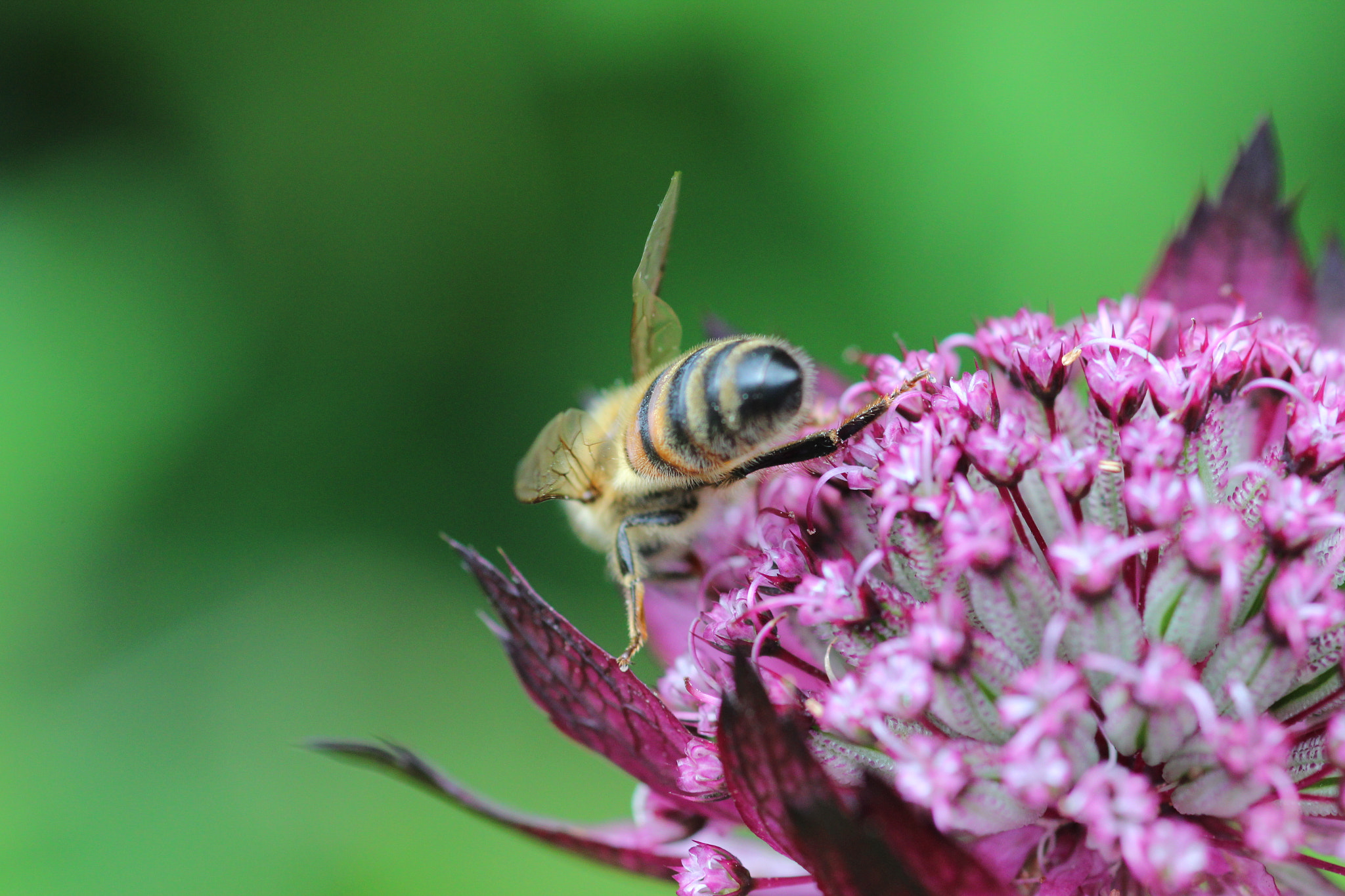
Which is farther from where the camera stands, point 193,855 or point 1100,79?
point 1100,79

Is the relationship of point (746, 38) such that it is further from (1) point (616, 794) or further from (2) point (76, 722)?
(2) point (76, 722)

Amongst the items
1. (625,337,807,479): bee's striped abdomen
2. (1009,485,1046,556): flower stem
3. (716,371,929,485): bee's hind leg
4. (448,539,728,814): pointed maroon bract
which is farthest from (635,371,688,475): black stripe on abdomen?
(1009,485,1046,556): flower stem

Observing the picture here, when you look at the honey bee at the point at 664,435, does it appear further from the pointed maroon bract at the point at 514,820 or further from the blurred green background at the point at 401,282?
the blurred green background at the point at 401,282

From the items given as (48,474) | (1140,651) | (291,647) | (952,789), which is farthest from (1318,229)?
Answer: (48,474)

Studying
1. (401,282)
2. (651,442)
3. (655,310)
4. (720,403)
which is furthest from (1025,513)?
(401,282)

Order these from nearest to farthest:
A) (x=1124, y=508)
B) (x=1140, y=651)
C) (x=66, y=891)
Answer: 1. (x=1140, y=651)
2. (x=1124, y=508)
3. (x=66, y=891)

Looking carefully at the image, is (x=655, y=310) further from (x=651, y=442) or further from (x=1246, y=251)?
(x=1246, y=251)
